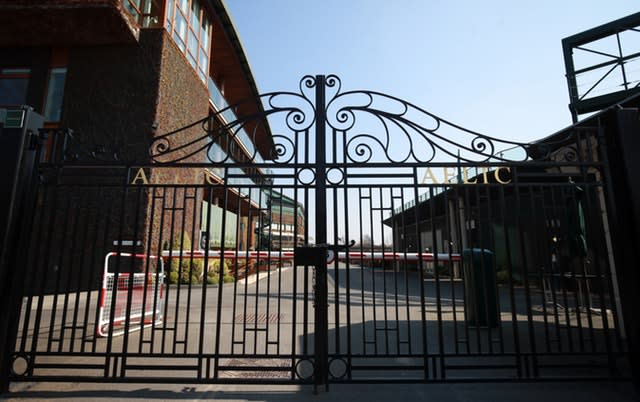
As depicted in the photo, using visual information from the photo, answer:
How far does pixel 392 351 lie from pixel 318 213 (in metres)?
2.18

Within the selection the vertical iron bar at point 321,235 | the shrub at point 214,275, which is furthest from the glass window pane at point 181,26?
the vertical iron bar at point 321,235

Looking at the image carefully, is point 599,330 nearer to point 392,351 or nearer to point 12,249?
point 392,351

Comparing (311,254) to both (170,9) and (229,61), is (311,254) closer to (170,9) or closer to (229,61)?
(170,9)

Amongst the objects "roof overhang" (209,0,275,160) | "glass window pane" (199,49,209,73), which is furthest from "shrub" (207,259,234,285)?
"glass window pane" (199,49,209,73)

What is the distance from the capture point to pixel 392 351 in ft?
13.6

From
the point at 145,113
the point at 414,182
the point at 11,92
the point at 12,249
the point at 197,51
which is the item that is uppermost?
the point at 197,51

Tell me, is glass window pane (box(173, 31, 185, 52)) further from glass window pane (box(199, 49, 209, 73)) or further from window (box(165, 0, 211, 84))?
glass window pane (box(199, 49, 209, 73))

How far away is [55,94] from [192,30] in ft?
17.9

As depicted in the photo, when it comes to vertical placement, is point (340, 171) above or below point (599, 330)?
above

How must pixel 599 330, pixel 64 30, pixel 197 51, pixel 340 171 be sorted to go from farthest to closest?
pixel 197 51 → pixel 64 30 → pixel 599 330 → pixel 340 171

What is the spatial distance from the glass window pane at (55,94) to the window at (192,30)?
157 inches

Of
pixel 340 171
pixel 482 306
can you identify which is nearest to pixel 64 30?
pixel 340 171

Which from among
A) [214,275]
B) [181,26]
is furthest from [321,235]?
[181,26]

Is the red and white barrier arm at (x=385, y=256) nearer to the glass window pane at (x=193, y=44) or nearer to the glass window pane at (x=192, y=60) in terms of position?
the glass window pane at (x=192, y=60)
